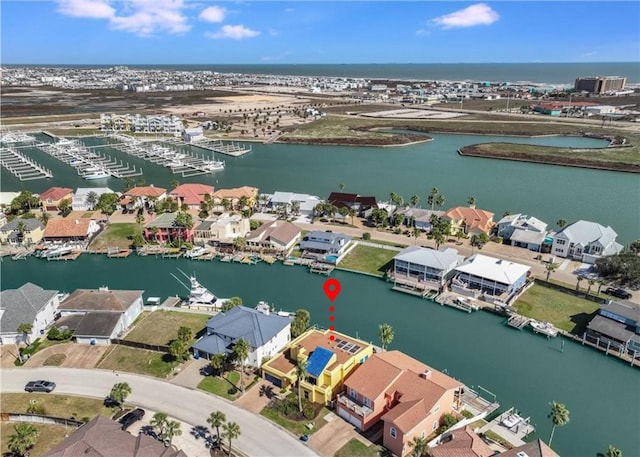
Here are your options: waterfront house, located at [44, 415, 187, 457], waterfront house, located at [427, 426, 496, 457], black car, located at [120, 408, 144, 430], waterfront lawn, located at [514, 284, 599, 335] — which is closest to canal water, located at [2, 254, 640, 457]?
waterfront lawn, located at [514, 284, 599, 335]

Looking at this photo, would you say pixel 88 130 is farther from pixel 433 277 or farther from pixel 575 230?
pixel 575 230

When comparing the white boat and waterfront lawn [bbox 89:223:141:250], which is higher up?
waterfront lawn [bbox 89:223:141:250]

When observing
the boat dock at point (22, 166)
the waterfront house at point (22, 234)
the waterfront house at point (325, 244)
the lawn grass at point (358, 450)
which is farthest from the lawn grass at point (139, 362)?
the boat dock at point (22, 166)

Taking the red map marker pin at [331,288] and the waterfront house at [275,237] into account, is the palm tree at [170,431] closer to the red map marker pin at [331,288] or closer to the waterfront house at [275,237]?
the red map marker pin at [331,288]

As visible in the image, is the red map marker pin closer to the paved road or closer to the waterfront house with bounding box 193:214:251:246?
the waterfront house with bounding box 193:214:251:246

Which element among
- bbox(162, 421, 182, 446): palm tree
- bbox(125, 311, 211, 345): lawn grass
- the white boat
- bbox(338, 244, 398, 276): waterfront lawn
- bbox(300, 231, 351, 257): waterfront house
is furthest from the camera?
bbox(300, 231, 351, 257): waterfront house

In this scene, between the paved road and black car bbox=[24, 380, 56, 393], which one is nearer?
the paved road

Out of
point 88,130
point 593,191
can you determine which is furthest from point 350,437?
point 88,130
